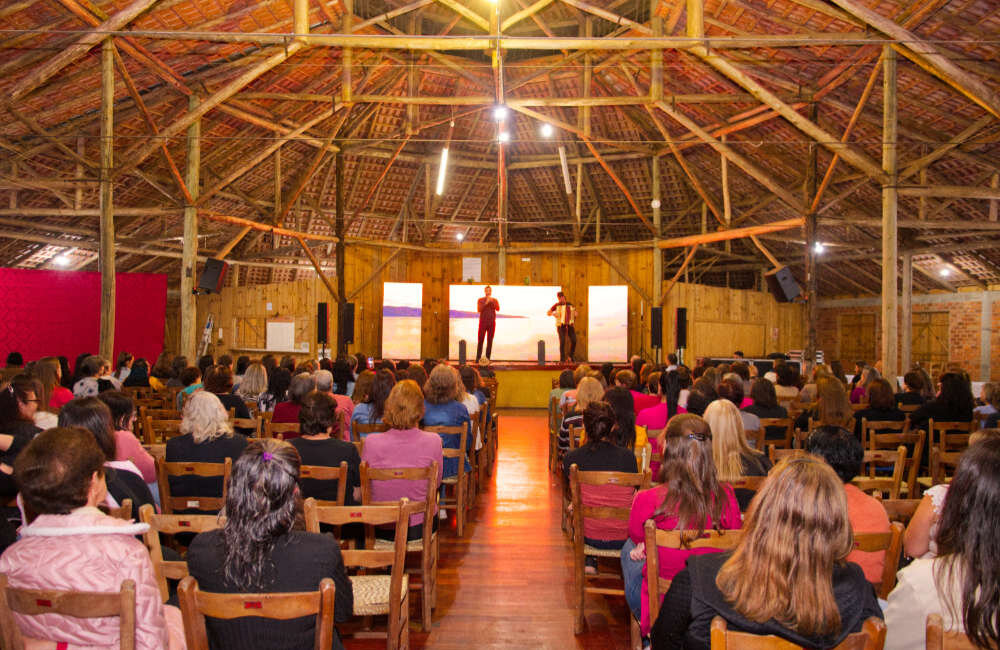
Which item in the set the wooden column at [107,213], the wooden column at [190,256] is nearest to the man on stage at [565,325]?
the wooden column at [190,256]

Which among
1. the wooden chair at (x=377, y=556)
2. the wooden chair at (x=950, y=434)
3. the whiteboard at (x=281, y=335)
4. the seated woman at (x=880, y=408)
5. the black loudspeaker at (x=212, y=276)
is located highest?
the black loudspeaker at (x=212, y=276)

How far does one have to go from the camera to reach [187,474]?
3762 mm

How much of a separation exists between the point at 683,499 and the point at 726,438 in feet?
2.85

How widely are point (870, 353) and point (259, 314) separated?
17.0m

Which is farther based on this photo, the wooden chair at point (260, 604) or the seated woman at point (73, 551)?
the seated woman at point (73, 551)

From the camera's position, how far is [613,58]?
1235 cm

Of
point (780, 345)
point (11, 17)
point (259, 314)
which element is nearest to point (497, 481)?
point (11, 17)

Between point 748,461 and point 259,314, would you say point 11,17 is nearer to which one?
point 748,461

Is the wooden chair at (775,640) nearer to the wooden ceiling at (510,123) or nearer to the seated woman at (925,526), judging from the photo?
the seated woman at (925,526)

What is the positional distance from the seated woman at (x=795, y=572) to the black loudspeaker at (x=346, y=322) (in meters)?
14.0

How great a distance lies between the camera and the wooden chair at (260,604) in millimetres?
1940

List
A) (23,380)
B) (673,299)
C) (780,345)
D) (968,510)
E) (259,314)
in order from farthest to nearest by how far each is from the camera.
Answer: (780,345)
(259,314)
(673,299)
(23,380)
(968,510)

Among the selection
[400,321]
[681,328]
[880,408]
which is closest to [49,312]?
[400,321]

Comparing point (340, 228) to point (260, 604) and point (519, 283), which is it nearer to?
point (519, 283)
